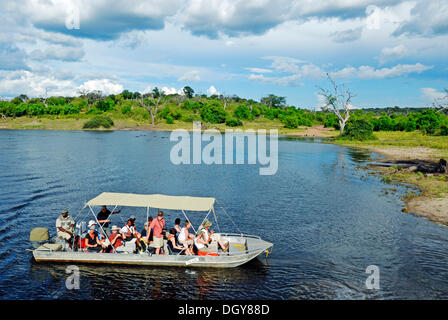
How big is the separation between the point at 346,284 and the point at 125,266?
10.7 metres

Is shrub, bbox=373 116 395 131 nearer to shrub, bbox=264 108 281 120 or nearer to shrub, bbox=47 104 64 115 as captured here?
shrub, bbox=264 108 281 120

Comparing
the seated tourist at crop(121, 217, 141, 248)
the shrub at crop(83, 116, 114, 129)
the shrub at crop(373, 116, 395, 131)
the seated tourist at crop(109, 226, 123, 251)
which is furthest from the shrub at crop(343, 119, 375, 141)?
the seated tourist at crop(109, 226, 123, 251)

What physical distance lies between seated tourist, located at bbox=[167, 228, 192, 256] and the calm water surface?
1.06 metres

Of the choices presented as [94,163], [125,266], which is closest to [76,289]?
[125,266]

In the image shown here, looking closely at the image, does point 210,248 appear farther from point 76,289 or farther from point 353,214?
point 353,214

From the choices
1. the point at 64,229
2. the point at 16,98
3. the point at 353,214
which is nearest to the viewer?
the point at 64,229

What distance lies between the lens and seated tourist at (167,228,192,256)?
1798cm

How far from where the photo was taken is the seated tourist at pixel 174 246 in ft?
59.0

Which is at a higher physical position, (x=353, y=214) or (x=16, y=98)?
(x=16, y=98)

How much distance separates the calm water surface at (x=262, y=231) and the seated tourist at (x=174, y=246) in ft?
3.48

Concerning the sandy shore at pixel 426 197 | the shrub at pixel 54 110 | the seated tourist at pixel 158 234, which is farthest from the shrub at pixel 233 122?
the seated tourist at pixel 158 234

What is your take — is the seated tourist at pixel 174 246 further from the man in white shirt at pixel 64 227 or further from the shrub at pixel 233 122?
the shrub at pixel 233 122

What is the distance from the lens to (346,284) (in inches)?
645

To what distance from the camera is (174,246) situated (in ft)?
60.3
